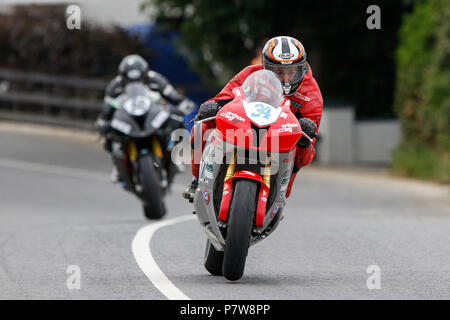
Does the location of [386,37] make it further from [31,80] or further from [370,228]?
[370,228]

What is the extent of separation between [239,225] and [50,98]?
69.7 ft

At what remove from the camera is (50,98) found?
28.6 m

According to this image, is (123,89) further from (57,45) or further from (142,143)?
(57,45)

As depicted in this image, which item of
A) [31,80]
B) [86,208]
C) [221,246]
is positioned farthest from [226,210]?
[31,80]

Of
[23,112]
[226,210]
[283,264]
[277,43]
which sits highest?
[277,43]

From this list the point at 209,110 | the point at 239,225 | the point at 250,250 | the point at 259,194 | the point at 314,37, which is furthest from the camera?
the point at 314,37

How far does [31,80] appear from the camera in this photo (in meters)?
29.0

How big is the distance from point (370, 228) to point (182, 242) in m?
2.21

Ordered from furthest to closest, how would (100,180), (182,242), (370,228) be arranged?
(100,180)
(370,228)
(182,242)

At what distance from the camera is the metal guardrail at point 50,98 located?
2781cm

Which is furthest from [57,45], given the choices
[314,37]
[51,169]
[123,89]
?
[123,89]

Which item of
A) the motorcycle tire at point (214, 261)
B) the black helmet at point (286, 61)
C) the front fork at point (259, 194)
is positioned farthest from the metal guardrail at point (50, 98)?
the front fork at point (259, 194)

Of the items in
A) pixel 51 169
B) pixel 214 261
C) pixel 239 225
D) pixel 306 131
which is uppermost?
pixel 306 131

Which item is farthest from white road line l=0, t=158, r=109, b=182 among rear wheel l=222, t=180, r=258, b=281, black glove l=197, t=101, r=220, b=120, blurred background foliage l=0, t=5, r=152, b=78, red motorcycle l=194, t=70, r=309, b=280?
rear wheel l=222, t=180, r=258, b=281
